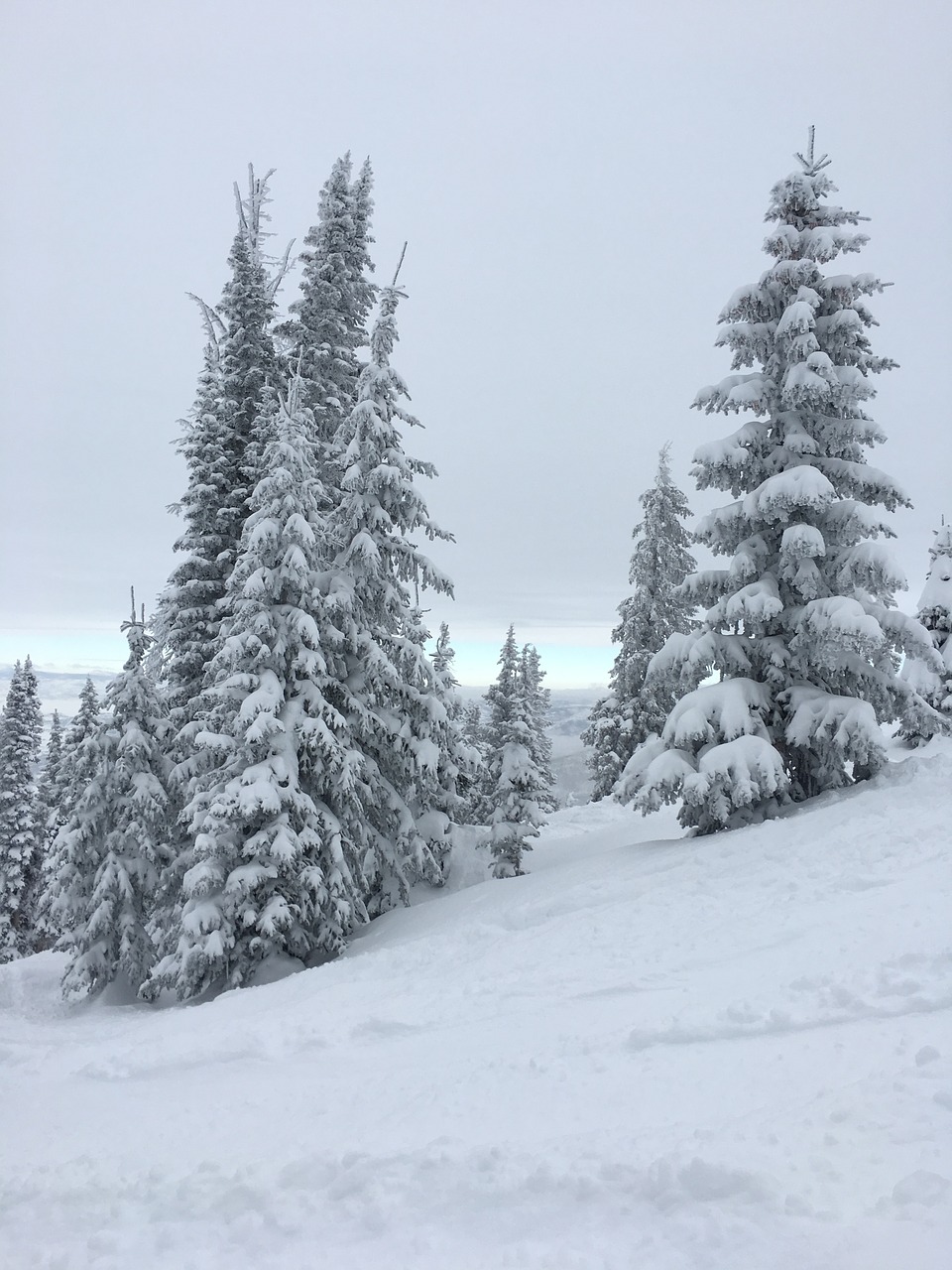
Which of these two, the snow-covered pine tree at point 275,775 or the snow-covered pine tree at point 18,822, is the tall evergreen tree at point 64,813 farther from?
the snow-covered pine tree at point 18,822

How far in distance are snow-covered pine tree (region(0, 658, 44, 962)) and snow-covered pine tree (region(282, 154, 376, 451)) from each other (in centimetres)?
2684

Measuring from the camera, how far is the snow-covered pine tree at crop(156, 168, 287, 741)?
59.3 ft

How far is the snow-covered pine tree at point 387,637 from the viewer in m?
15.9

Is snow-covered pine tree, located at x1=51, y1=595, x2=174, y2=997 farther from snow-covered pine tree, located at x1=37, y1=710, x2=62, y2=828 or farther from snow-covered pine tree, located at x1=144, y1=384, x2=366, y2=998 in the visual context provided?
snow-covered pine tree, located at x1=37, y1=710, x2=62, y2=828

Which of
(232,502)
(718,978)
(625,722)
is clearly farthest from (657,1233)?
(625,722)

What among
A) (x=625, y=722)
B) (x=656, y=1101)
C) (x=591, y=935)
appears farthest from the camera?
(x=625, y=722)

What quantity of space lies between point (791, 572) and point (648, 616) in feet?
51.5

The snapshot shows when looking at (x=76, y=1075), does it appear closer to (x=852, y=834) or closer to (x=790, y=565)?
(x=852, y=834)

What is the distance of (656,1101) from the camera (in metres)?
5.92

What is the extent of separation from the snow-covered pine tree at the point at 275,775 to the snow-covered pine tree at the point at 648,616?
16.1 meters

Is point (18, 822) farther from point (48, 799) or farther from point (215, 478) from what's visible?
point (215, 478)

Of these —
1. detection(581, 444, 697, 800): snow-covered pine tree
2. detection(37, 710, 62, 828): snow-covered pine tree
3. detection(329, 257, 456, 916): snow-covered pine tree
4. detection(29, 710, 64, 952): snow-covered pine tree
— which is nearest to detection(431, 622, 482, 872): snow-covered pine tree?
detection(329, 257, 456, 916): snow-covered pine tree

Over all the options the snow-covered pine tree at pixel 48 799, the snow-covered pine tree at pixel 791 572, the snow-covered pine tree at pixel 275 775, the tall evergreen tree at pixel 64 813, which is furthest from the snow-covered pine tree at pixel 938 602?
the snow-covered pine tree at pixel 48 799

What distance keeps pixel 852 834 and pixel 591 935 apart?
14.4 ft
